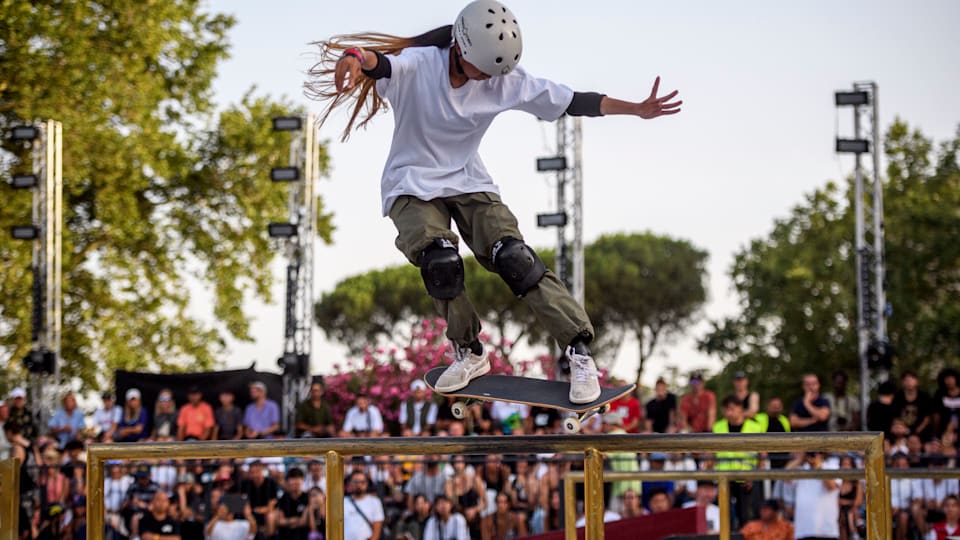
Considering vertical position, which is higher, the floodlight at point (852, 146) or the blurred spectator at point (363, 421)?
the floodlight at point (852, 146)

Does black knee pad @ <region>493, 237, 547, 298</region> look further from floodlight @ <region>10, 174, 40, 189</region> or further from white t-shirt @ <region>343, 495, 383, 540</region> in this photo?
floodlight @ <region>10, 174, 40, 189</region>

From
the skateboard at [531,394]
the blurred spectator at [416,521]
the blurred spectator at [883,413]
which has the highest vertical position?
the skateboard at [531,394]

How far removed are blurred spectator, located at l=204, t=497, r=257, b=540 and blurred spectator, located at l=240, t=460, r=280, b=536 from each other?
5.2 inches

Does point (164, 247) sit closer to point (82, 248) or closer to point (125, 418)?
point (82, 248)

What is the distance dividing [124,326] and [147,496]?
1400cm

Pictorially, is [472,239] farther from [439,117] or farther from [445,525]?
[445,525]

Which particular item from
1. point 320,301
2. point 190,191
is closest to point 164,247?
point 190,191

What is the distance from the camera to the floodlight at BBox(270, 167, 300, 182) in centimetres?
1739

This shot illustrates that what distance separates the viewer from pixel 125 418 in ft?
47.4

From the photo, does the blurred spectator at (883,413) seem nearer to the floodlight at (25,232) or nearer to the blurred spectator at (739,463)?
the blurred spectator at (739,463)

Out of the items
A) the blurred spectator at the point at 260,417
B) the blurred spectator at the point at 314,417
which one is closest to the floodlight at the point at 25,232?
the blurred spectator at the point at 260,417

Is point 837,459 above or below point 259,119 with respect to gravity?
below

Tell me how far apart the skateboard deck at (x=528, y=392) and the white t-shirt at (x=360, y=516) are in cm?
517

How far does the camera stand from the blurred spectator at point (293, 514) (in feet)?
35.4
